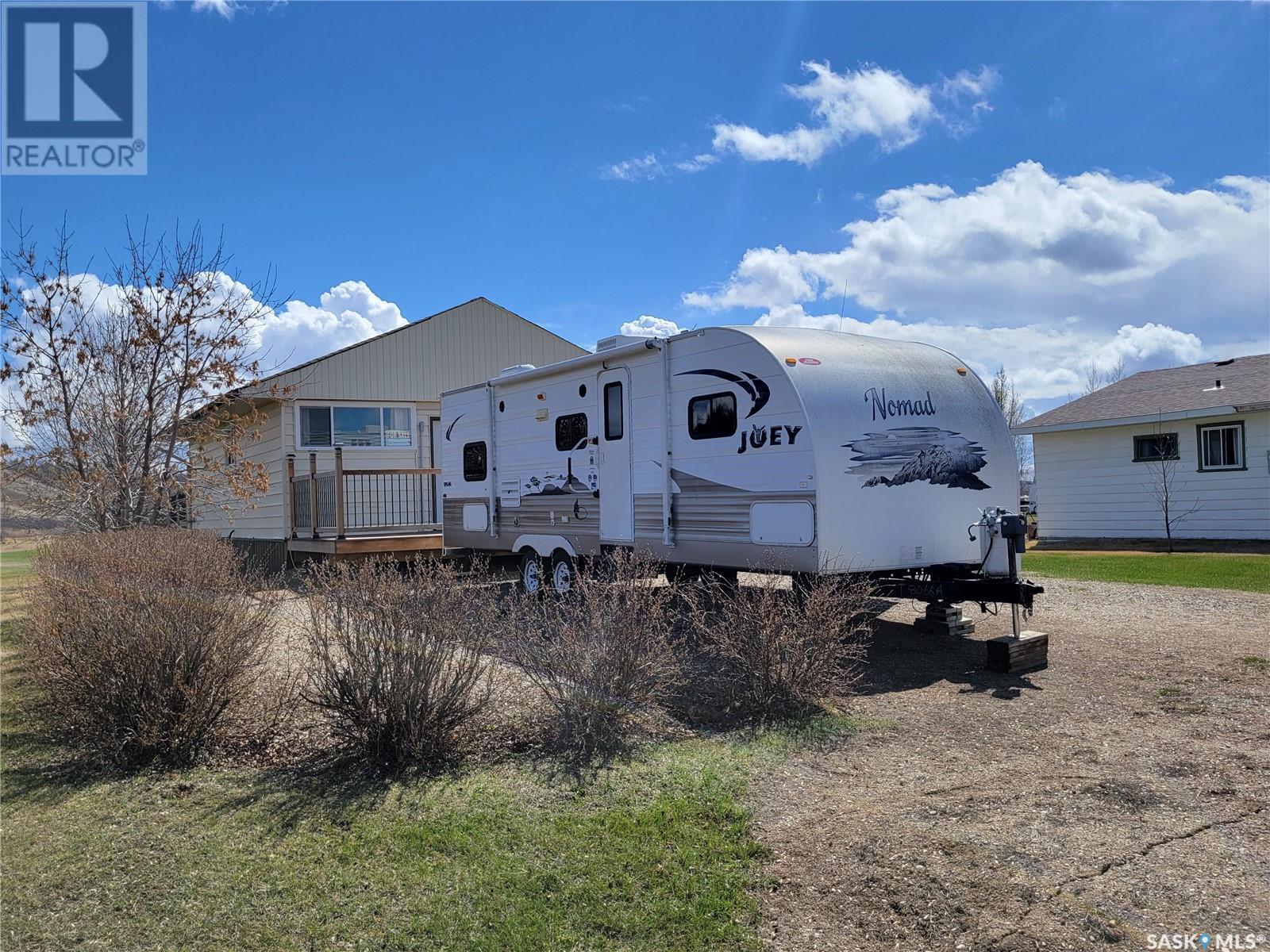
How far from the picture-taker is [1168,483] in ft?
59.1

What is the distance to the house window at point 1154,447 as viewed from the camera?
59.3 ft

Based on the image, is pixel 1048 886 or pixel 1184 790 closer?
pixel 1048 886

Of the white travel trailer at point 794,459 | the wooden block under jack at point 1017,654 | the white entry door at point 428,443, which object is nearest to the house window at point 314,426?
the white entry door at point 428,443

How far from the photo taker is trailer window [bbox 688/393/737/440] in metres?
8.61

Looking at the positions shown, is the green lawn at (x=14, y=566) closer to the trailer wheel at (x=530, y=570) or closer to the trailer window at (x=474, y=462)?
the trailer window at (x=474, y=462)

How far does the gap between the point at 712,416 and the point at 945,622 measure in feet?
9.69

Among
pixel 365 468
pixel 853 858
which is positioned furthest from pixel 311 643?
pixel 365 468

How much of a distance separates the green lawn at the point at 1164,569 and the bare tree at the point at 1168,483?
201cm

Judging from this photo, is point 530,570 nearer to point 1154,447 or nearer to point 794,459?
point 794,459

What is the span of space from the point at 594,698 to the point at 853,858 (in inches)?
76.5

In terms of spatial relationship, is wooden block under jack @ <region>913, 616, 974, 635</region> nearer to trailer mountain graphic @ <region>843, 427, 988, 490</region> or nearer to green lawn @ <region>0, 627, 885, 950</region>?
trailer mountain graphic @ <region>843, 427, 988, 490</region>

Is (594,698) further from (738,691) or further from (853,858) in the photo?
(853,858)

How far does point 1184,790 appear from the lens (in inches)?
184

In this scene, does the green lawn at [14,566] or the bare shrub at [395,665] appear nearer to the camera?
the bare shrub at [395,665]
